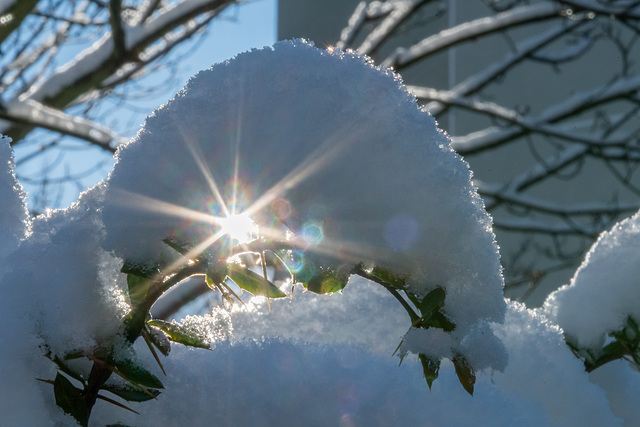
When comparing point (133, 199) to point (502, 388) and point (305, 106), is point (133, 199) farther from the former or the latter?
point (502, 388)

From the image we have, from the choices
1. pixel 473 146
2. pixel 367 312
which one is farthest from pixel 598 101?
pixel 367 312

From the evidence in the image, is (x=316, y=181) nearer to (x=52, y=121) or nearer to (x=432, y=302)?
(x=432, y=302)

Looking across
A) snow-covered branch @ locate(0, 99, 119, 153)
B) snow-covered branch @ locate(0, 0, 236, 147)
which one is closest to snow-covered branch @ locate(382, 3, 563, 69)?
snow-covered branch @ locate(0, 0, 236, 147)

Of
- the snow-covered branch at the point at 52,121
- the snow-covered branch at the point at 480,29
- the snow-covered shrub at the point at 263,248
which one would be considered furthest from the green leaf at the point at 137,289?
the snow-covered branch at the point at 480,29

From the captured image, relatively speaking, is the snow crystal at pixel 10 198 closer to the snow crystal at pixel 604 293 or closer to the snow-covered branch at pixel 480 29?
the snow crystal at pixel 604 293

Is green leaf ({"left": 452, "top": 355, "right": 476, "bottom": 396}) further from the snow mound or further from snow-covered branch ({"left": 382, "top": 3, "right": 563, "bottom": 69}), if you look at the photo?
snow-covered branch ({"left": 382, "top": 3, "right": 563, "bottom": 69})

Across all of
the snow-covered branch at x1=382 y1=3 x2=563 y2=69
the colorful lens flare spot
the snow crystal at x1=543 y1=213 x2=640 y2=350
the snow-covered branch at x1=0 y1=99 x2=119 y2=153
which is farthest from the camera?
the snow-covered branch at x1=382 y1=3 x2=563 y2=69
